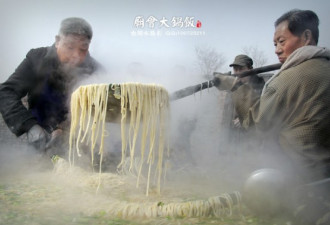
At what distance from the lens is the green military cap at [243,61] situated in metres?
6.55

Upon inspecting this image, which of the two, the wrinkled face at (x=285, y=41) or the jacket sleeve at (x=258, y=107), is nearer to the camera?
the jacket sleeve at (x=258, y=107)

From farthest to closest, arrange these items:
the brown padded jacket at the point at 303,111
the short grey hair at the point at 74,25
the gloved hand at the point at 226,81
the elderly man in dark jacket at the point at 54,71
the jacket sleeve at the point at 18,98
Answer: the short grey hair at the point at 74,25 < the elderly man in dark jacket at the point at 54,71 < the jacket sleeve at the point at 18,98 < the gloved hand at the point at 226,81 < the brown padded jacket at the point at 303,111

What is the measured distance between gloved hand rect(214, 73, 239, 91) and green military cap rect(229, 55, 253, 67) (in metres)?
2.36

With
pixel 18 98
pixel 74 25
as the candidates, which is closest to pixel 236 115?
pixel 74 25

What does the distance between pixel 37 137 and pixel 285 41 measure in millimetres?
4539

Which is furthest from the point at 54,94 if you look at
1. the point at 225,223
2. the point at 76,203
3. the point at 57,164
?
the point at 225,223

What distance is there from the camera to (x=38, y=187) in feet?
14.3

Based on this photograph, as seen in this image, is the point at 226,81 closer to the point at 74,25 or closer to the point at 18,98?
the point at 74,25

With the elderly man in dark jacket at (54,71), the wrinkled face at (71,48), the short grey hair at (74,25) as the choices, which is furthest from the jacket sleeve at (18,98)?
the short grey hair at (74,25)

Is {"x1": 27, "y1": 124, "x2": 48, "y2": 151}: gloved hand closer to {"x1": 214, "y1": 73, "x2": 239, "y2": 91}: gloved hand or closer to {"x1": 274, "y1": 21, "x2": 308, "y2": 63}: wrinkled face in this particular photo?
{"x1": 214, "y1": 73, "x2": 239, "y2": 91}: gloved hand

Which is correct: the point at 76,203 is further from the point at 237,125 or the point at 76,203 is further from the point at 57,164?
the point at 237,125

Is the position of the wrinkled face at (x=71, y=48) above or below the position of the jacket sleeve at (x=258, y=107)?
above

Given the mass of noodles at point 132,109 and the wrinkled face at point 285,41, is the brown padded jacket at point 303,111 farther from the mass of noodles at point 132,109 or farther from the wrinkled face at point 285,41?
the mass of noodles at point 132,109

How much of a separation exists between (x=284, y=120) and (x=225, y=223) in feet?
4.55
